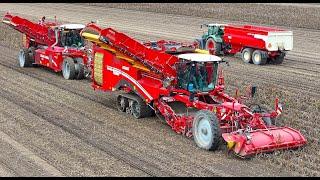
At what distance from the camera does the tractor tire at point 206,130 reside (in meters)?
11.3

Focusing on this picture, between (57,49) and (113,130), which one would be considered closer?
(113,130)

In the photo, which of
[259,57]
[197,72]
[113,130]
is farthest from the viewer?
[259,57]

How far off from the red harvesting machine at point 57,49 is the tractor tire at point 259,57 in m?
7.99

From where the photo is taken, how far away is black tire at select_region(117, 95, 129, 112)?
15148 millimetres

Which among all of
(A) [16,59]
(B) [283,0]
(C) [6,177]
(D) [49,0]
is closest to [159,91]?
(C) [6,177]

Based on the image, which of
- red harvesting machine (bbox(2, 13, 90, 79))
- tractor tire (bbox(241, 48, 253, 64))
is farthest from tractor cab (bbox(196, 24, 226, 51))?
red harvesting machine (bbox(2, 13, 90, 79))

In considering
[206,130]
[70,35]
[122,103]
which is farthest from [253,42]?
[206,130]

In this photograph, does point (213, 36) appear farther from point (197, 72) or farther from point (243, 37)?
point (197, 72)

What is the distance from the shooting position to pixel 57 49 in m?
20.6

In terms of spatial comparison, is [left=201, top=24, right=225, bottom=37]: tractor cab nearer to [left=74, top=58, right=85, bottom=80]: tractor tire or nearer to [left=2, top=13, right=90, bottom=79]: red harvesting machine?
[left=2, top=13, right=90, bottom=79]: red harvesting machine

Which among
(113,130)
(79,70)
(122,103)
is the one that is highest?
(79,70)

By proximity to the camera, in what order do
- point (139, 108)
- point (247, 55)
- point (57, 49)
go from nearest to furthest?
point (139, 108) < point (57, 49) < point (247, 55)

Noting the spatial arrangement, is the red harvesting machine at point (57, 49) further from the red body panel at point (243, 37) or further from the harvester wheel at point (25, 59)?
the red body panel at point (243, 37)

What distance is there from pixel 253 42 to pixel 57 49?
29.4 feet
